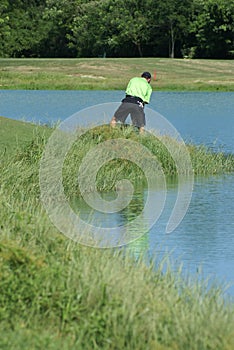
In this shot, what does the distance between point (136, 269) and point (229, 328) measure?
4.50 ft

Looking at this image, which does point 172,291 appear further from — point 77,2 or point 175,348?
point 77,2

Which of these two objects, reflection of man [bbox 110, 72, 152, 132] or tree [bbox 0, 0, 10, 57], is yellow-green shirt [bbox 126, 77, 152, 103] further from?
tree [bbox 0, 0, 10, 57]

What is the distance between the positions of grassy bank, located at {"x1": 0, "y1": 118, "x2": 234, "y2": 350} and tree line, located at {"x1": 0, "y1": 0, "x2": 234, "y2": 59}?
6915 centimetres

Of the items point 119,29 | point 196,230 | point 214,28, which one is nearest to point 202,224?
point 196,230

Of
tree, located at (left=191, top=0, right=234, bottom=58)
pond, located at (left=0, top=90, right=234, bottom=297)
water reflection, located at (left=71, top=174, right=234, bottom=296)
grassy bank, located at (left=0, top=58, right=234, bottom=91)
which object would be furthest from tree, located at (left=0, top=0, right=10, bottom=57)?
water reflection, located at (left=71, top=174, right=234, bottom=296)

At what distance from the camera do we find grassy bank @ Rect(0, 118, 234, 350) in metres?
6.42

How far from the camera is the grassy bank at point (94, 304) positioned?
21.1ft

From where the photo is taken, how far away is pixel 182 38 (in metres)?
81.3

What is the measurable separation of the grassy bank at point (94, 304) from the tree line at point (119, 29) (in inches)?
2722

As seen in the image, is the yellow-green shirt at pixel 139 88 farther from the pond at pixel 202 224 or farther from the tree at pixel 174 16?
the tree at pixel 174 16

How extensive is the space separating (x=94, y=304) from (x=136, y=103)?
12.1 metres

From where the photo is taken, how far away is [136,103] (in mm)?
18828

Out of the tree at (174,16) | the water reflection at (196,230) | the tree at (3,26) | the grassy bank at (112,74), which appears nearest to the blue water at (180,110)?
the water reflection at (196,230)

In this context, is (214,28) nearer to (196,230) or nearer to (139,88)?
(139,88)
